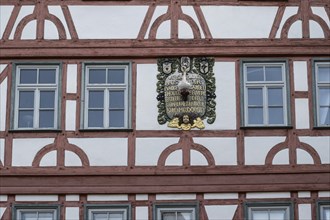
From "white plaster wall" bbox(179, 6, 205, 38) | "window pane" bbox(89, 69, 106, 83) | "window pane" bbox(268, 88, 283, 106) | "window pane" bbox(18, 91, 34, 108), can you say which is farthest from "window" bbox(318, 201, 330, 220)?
"window pane" bbox(18, 91, 34, 108)

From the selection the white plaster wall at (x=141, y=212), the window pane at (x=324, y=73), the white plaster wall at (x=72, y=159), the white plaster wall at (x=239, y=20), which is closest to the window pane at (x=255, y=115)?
the window pane at (x=324, y=73)

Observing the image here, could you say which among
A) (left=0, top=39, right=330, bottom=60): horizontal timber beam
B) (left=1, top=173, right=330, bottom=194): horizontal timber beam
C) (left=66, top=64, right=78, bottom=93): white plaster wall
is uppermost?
(left=0, top=39, right=330, bottom=60): horizontal timber beam

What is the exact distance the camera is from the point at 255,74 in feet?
69.3

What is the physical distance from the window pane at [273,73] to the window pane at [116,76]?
2743 mm

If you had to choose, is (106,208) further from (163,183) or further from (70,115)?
(70,115)

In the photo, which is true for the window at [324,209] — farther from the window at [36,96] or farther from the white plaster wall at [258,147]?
the window at [36,96]

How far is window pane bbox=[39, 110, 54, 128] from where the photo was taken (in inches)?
818

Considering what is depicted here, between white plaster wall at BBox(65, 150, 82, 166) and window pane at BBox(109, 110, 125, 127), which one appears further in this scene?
window pane at BBox(109, 110, 125, 127)

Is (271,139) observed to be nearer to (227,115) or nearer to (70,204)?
(227,115)

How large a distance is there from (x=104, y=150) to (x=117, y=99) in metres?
1.05

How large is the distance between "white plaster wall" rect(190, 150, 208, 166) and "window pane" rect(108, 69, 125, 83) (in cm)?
199

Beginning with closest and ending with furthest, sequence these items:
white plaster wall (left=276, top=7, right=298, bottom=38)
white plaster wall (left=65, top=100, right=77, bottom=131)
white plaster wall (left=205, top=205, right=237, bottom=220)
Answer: white plaster wall (left=205, top=205, right=237, bottom=220) < white plaster wall (left=65, top=100, right=77, bottom=131) < white plaster wall (left=276, top=7, right=298, bottom=38)

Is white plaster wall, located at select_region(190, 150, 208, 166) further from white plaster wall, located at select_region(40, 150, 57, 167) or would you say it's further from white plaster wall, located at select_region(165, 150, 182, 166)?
white plaster wall, located at select_region(40, 150, 57, 167)

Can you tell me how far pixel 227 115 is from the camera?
2078cm
